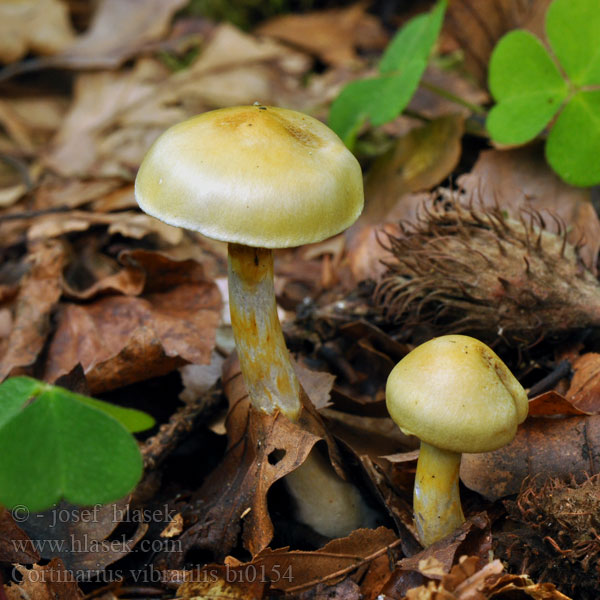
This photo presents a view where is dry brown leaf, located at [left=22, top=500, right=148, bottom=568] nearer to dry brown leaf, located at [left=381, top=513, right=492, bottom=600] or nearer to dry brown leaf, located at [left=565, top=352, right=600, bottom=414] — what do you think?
dry brown leaf, located at [left=381, top=513, right=492, bottom=600]

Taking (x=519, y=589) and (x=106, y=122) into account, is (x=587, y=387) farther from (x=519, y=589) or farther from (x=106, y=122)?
(x=106, y=122)

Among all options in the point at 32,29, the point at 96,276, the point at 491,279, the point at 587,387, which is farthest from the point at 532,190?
the point at 32,29

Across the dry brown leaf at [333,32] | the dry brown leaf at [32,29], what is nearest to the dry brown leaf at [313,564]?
the dry brown leaf at [333,32]

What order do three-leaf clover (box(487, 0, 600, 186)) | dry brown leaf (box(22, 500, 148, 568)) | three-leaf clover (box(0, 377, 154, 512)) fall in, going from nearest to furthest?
three-leaf clover (box(0, 377, 154, 512))
dry brown leaf (box(22, 500, 148, 568))
three-leaf clover (box(487, 0, 600, 186))

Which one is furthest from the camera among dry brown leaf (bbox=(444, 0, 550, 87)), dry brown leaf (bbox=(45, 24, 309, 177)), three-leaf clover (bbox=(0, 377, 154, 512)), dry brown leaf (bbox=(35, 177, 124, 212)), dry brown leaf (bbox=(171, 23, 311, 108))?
dry brown leaf (bbox=(171, 23, 311, 108))

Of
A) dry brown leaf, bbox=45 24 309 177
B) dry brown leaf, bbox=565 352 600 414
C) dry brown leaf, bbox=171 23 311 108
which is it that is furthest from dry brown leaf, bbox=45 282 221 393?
dry brown leaf, bbox=171 23 311 108

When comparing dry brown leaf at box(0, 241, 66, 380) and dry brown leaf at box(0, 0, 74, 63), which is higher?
dry brown leaf at box(0, 0, 74, 63)
